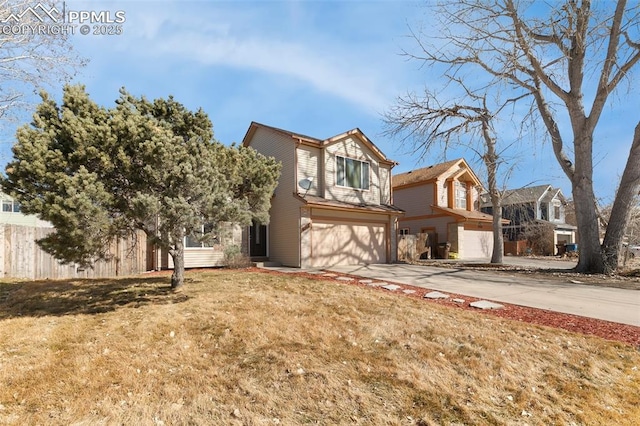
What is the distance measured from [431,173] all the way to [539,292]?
17.6m

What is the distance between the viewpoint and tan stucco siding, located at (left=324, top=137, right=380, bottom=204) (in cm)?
1659

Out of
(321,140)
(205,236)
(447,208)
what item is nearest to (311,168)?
(321,140)

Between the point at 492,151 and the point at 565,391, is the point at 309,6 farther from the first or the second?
the point at 492,151

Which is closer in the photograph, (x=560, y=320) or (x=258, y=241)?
(x=560, y=320)

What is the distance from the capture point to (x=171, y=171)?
6770 mm

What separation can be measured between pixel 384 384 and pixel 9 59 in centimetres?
1294

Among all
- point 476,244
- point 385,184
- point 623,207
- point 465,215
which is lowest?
point 476,244

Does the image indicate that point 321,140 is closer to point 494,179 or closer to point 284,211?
point 284,211

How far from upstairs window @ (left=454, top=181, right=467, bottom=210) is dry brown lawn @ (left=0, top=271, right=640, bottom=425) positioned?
836 inches

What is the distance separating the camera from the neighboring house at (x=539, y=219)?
31.3 metres

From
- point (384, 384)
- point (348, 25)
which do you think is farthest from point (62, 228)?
point (348, 25)

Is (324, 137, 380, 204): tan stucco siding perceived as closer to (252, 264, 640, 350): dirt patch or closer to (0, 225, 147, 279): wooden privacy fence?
(252, 264, 640, 350): dirt patch

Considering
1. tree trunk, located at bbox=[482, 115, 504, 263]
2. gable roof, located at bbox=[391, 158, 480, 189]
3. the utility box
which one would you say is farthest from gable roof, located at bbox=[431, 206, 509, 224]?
tree trunk, located at bbox=[482, 115, 504, 263]

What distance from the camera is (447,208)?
84.6ft
